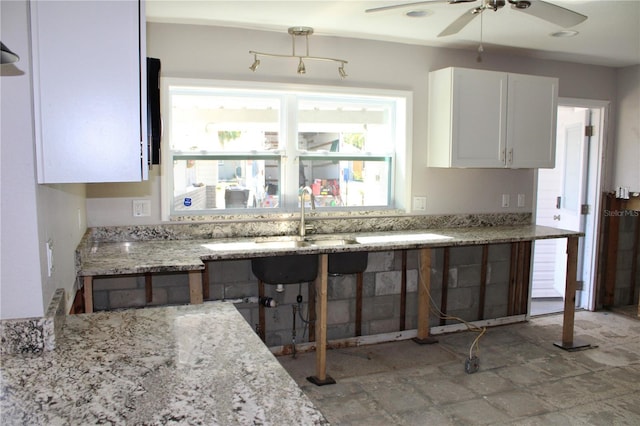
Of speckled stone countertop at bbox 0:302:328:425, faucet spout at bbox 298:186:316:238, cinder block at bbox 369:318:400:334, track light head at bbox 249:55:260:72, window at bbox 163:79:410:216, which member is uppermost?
track light head at bbox 249:55:260:72

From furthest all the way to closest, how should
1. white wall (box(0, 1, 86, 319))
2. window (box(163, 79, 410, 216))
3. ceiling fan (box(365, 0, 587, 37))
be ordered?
window (box(163, 79, 410, 216)) → ceiling fan (box(365, 0, 587, 37)) → white wall (box(0, 1, 86, 319))

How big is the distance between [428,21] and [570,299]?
2.33 m

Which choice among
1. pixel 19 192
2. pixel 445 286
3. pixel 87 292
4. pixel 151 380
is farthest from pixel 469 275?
pixel 19 192

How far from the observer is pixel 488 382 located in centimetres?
331

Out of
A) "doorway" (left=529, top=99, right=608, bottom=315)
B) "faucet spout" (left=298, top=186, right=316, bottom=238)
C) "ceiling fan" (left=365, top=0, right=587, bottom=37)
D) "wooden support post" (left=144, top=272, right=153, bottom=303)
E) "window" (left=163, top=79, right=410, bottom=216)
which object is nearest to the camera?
"ceiling fan" (left=365, top=0, right=587, bottom=37)

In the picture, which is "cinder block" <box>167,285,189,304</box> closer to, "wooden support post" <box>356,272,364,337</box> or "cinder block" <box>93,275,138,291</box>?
"cinder block" <box>93,275,138,291</box>

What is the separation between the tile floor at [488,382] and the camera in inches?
113

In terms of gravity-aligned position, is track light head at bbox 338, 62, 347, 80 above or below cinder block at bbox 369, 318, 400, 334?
above

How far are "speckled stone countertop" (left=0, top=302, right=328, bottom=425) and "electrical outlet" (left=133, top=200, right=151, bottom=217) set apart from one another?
1.71 m

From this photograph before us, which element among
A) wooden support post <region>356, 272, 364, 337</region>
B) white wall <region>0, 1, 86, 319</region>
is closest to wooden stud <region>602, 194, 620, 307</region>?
wooden support post <region>356, 272, 364, 337</region>

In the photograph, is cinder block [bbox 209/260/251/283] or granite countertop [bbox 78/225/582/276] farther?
cinder block [bbox 209/260/251/283]

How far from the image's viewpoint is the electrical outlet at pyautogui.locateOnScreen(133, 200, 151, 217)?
11.0 ft

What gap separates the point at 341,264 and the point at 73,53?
2.38 metres

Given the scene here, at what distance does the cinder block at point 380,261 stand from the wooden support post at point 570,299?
4.37 ft
